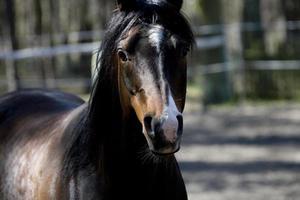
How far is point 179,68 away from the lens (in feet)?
9.58

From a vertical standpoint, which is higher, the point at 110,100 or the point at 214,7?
the point at 214,7

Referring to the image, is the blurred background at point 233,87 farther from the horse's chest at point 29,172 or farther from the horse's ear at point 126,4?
the horse's ear at point 126,4

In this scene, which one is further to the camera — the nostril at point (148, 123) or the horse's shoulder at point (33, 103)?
the horse's shoulder at point (33, 103)

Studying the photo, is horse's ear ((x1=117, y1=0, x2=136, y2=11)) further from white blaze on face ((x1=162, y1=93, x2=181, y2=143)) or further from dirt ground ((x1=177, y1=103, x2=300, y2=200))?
dirt ground ((x1=177, y1=103, x2=300, y2=200))

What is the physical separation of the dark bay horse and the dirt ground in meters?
3.39

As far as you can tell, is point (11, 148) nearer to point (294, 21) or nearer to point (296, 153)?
point (296, 153)

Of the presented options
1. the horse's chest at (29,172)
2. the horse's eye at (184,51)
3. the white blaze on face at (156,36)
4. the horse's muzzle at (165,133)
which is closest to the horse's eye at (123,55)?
the white blaze on face at (156,36)

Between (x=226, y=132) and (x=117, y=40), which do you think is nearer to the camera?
(x=117, y=40)

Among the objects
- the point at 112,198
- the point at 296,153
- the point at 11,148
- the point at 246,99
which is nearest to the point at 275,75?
the point at 246,99

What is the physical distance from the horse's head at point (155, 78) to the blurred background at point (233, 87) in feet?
9.63

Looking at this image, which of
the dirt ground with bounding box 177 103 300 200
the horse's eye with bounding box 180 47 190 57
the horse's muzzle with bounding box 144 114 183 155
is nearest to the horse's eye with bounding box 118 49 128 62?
the horse's eye with bounding box 180 47 190 57

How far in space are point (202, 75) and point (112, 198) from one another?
9.97m

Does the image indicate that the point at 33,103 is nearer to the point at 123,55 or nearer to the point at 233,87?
the point at 123,55

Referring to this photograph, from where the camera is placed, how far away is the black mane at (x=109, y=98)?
3008 mm
